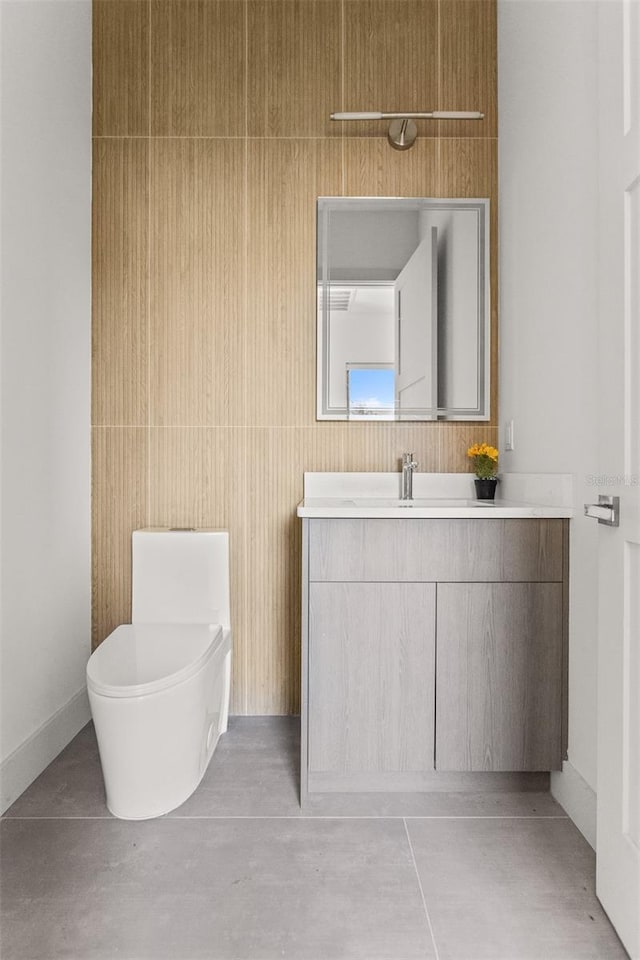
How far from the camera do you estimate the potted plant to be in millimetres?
2217

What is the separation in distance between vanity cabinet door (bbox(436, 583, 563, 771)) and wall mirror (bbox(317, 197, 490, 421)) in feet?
2.78

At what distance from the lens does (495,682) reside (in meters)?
1.72

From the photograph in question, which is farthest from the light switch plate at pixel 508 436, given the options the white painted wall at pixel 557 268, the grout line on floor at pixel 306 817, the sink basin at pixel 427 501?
the grout line on floor at pixel 306 817

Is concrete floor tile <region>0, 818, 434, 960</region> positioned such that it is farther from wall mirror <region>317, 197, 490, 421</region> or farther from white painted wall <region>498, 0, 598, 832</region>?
wall mirror <region>317, 197, 490, 421</region>

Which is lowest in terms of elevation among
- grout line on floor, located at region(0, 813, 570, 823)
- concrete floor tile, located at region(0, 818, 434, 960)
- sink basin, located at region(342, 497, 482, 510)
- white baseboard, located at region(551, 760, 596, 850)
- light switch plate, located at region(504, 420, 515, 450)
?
grout line on floor, located at region(0, 813, 570, 823)

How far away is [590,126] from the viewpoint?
1560mm

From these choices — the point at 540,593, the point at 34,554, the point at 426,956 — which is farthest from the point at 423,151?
the point at 426,956

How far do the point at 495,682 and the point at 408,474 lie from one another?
82 centimetres

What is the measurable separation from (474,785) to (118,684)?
1.07 metres

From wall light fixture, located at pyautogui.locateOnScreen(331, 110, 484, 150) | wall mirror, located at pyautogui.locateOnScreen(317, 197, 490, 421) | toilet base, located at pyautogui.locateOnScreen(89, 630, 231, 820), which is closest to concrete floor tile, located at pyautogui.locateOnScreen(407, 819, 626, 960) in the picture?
toilet base, located at pyautogui.locateOnScreen(89, 630, 231, 820)

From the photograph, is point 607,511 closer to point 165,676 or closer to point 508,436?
point 508,436

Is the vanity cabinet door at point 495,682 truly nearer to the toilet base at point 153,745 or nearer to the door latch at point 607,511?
the door latch at point 607,511

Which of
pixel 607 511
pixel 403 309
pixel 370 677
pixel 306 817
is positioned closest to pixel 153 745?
pixel 306 817

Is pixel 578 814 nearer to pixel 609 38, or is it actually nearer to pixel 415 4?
pixel 609 38
